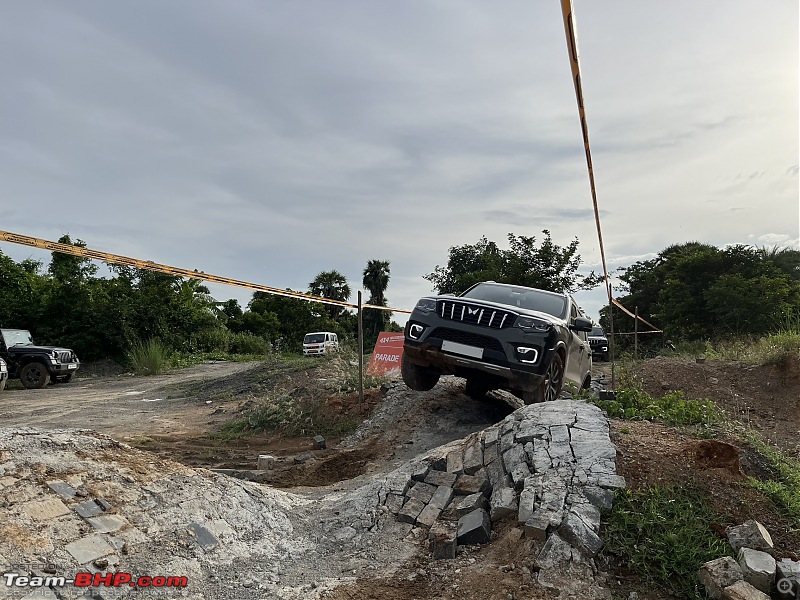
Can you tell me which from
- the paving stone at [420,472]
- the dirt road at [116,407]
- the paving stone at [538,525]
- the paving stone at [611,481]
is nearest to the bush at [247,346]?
the dirt road at [116,407]

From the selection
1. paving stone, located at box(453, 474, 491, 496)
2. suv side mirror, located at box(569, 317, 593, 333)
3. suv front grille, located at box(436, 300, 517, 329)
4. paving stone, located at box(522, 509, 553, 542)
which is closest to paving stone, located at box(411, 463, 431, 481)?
paving stone, located at box(453, 474, 491, 496)

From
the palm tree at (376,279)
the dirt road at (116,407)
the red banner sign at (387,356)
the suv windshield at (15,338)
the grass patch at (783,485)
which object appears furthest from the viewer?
the palm tree at (376,279)

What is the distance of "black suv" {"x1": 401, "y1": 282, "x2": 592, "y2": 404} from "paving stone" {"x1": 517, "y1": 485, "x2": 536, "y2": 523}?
2348 mm

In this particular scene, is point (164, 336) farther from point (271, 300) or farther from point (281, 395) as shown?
point (271, 300)

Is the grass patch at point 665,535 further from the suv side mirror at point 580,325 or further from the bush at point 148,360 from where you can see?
the bush at point 148,360

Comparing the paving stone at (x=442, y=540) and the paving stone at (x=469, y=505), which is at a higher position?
the paving stone at (x=469, y=505)

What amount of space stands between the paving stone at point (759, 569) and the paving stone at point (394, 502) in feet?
8.51

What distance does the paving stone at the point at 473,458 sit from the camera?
5.29m

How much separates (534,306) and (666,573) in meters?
4.49

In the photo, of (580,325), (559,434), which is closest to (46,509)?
(559,434)

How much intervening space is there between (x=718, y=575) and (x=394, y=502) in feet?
8.41

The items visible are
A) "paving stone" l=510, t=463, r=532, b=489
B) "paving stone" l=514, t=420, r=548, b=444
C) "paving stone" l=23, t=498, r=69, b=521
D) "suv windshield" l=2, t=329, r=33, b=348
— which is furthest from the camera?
"suv windshield" l=2, t=329, r=33, b=348

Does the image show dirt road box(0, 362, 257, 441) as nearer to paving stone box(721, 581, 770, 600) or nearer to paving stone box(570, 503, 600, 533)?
paving stone box(570, 503, 600, 533)

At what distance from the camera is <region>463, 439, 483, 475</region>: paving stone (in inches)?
208
